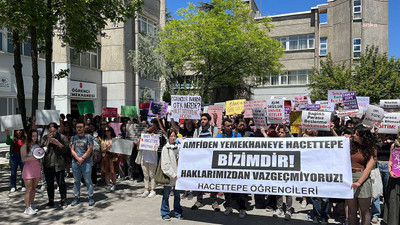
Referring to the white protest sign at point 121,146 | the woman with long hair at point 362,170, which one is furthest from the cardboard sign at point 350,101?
the white protest sign at point 121,146

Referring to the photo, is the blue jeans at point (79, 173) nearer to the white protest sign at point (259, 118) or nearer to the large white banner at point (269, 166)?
the large white banner at point (269, 166)

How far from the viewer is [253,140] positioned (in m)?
5.79

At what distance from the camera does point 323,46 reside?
35.8 metres

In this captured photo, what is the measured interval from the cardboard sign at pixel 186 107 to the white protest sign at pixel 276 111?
188 centimetres

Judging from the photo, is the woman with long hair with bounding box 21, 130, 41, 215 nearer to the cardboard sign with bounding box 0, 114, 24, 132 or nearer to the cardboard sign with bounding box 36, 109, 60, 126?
the cardboard sign with bounding box 36, 109, 60, 126

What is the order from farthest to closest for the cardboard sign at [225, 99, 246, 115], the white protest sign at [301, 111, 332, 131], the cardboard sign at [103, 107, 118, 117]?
the cardboard sign at [103, 107, 118, 117] → the cardboard sign at [225, 99, 246, 115] → the white protest sign at [301, 111, 332, 131]

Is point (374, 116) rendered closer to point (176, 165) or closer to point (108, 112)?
point (176, 165)

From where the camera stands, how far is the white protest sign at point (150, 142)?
7.73 m

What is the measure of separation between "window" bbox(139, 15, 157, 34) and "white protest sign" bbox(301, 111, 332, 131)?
24.3 metres

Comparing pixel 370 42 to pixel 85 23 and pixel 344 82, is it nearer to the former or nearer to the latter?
pixel 344 82

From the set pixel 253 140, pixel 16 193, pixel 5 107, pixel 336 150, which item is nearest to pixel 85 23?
pixel 16 193

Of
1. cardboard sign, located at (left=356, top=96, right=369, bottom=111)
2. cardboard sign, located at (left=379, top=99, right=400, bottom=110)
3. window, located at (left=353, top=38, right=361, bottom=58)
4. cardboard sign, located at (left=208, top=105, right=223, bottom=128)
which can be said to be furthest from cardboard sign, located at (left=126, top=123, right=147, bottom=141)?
window, located at (left=353, top=38, right=361, bottom=58)

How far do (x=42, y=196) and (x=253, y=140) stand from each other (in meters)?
5.71

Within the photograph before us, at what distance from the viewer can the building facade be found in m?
33.1
